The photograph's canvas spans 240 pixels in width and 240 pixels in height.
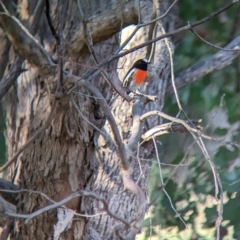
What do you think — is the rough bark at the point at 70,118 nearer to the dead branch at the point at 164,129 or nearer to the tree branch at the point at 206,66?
the dead branch at the point at 164,129

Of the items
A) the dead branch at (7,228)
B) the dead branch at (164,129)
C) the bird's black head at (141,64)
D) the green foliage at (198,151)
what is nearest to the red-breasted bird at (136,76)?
the bird's black head at (141,64)

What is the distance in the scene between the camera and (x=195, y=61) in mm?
4723

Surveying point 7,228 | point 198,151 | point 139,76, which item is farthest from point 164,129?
point 198,151

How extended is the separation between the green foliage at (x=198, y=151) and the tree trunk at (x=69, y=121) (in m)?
0.96

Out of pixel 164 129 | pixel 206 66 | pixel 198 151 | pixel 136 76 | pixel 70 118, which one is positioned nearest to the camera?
pixel 70 118

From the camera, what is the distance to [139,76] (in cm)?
374

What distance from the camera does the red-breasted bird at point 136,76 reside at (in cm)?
372

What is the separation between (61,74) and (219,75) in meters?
2.82

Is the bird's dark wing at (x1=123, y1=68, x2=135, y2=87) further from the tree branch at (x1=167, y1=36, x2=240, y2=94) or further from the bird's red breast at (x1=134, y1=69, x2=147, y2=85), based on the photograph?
the tree branch at (x1=167, y1=36, x2=240, y2=94)

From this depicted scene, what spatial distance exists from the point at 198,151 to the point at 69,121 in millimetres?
2592

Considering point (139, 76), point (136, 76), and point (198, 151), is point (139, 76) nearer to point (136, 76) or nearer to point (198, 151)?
point (136, 76)

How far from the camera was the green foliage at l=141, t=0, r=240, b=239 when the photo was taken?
4613mm

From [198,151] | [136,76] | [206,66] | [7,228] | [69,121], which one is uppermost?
[206,66]

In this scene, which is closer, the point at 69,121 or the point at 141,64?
the point at 69,121
